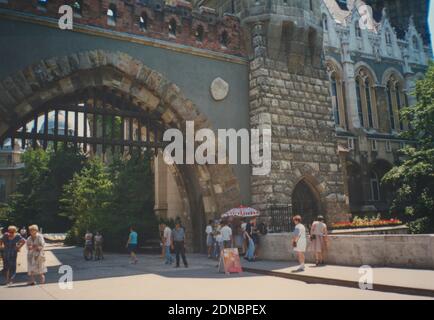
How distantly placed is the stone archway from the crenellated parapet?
Answer: 47.6 inches

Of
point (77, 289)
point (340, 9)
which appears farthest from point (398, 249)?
point (340, 9)

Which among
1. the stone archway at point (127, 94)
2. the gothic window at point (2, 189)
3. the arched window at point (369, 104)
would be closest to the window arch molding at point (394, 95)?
the arched window at point (369, 104)

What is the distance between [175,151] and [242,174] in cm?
267

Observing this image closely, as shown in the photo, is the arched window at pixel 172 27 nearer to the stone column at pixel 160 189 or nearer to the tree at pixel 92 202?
the stone column at pixel 160 189

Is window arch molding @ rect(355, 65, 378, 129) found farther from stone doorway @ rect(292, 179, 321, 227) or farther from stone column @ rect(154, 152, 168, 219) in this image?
stone column @ rect(154, 152, 168, 219)

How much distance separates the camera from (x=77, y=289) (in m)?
8.29

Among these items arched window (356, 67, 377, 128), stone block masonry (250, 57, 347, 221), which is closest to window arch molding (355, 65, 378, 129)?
arched window (356, 67, 377, 128)

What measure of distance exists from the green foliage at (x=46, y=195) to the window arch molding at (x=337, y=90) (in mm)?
28865

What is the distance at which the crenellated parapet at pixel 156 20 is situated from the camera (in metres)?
12.6

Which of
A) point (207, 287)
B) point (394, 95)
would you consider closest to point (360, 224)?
point (207, 287)

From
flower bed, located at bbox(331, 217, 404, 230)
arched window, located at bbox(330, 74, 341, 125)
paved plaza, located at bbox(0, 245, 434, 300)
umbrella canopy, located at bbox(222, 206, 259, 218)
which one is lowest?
paved plaza, located at bbox(0, 245, 434, 300)

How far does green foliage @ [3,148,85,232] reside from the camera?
43625mm

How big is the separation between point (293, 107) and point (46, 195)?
35781 millimetres
